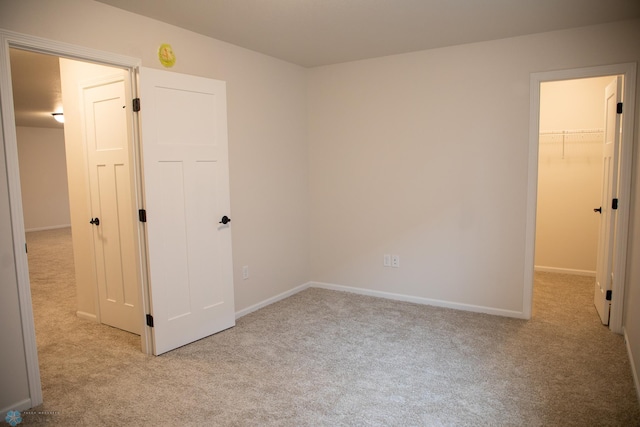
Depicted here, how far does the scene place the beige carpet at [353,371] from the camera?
235cm

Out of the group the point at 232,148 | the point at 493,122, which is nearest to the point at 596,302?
the point at 493,122

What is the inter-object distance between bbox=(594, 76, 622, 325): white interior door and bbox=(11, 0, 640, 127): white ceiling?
702mm

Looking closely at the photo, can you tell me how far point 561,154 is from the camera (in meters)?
5.13

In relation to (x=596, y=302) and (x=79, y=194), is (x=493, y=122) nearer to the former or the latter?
(x=596, y=302)

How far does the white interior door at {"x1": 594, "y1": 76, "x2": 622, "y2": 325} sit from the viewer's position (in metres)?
3.41

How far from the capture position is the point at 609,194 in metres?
3.53

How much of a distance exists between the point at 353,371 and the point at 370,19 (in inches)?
101

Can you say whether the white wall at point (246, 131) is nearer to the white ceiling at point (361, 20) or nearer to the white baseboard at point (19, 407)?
the white baseboard at point (19, 407)

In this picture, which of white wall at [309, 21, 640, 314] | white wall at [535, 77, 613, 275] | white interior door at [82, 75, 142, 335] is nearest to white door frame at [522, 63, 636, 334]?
white wall at [309, 21, 640, 314]

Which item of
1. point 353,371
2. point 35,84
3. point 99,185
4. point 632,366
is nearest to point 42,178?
point 35,84

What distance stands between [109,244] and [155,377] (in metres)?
1.39

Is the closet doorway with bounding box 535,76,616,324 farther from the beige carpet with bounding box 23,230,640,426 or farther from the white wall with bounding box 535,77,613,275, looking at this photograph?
the beige carpet with bounding box 23,230,640,426

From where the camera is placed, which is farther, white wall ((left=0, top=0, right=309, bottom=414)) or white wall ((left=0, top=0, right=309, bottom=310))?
white wall ((left=0, top=0, right=309, bottom=310))

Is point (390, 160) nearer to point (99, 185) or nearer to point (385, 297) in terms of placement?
point (385, 297)
